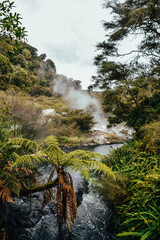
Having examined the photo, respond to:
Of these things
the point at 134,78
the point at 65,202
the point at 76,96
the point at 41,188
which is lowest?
the point at 65,202

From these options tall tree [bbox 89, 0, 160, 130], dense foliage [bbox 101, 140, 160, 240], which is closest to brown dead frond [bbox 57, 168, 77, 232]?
dense foliage [bbox 101, 140, 160, 240]

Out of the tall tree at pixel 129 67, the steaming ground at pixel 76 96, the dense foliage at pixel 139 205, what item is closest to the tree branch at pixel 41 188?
→ the dense foliage at pixel 139 205

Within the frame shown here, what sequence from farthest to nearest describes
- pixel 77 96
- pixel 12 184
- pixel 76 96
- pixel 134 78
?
pixel 76 96
pixel 77 96
pixel 134 78
pixel 12 184

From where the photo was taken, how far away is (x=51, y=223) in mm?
2482

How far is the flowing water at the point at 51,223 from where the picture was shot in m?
2.20

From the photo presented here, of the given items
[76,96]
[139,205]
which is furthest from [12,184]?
[76,96]

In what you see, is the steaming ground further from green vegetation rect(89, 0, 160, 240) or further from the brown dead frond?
the brown dead frond

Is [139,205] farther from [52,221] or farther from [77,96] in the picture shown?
[77,96]

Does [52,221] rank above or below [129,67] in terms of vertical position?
below

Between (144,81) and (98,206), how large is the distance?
538cm

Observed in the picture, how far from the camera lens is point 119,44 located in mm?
6895

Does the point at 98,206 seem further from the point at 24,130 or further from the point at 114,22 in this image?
the point at 114,22

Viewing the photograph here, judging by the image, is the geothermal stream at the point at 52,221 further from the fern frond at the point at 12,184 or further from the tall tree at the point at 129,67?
the tall tree at the point at 129,67

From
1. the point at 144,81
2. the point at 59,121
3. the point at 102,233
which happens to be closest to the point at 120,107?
the point at 144,81
